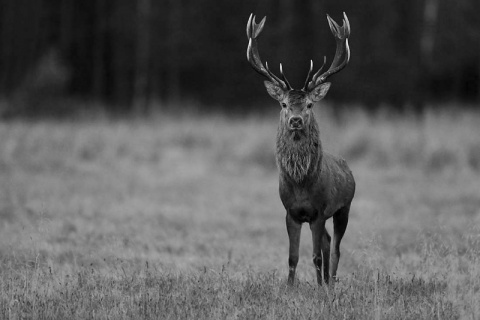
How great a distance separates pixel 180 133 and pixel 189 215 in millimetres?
6395

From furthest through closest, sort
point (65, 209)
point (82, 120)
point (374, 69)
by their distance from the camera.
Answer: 1. point (374, 69)
2. point (82, 120)
3. point (65, 209)

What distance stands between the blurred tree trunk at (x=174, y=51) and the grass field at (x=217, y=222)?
7932mm

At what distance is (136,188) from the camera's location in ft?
51.2

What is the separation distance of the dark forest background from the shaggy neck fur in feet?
64.3

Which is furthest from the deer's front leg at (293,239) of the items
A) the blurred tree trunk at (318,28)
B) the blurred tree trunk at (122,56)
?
the blurred tree trunk at (122,56)

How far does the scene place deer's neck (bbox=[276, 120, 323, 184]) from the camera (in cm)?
742

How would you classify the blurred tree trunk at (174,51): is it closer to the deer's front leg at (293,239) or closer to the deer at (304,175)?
the deer at (304,175)

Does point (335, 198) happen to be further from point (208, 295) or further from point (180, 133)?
point (180, 133)

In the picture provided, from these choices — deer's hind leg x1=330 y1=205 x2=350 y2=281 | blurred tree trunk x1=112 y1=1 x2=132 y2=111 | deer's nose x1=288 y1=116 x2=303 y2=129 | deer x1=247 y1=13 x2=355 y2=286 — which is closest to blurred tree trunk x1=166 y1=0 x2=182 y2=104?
blurred tree trunk x1=112 y1=1 x2=132 y2=111

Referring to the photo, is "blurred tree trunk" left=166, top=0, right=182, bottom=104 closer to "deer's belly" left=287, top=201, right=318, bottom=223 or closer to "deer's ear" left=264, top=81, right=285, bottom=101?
"deer's ear" left=264, top=81, right=285, bottom=101

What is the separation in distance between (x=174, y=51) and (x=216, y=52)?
5.11 feet

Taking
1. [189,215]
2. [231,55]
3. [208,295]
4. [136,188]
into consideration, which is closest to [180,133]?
[136,188]

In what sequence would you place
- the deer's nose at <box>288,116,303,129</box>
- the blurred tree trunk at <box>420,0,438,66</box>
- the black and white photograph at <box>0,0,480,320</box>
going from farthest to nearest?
the blurred tree trunk at <box>420,0,438,66</box> < the deer's nose at <box>288,116,303,129</box> < the black and white photograph at <box>0,0,480,320</box>

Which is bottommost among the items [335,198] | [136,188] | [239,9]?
[136,188]
